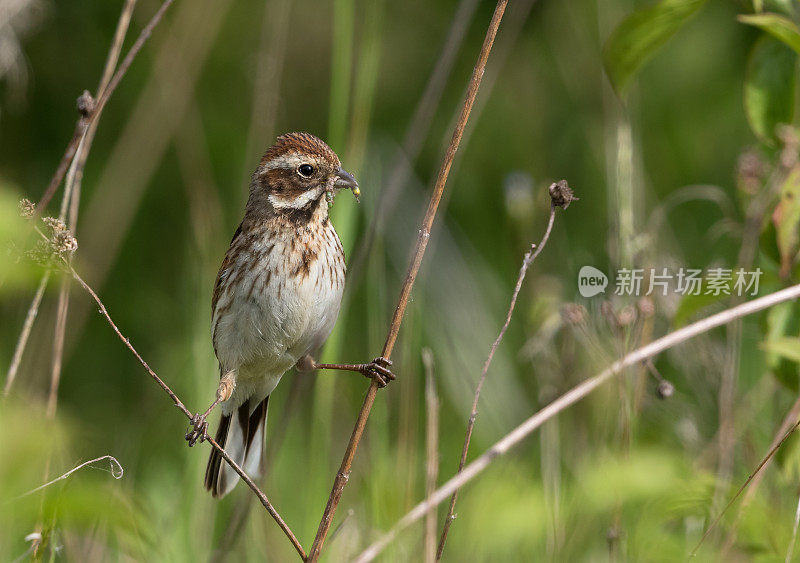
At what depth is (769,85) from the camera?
2.27 m

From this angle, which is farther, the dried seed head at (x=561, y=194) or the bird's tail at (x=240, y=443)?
the bird's tail at (x=240, y=443)

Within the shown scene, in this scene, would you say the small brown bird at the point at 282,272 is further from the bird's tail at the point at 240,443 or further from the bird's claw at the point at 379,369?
the bird's claw at the point at 379,369

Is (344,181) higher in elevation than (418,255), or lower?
higher

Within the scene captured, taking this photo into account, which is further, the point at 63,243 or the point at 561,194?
the point at 561,194

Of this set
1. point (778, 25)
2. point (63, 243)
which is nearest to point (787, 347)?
point (778, 25)

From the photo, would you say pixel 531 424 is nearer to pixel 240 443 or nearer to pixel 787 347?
Answer: pixel 787 347

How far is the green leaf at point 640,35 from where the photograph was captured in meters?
2.00

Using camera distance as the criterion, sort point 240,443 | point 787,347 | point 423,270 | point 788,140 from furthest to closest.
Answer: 1. point 423,270
2. point 240,443
3. point 788,140
4. point 787,347

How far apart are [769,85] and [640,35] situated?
41cm

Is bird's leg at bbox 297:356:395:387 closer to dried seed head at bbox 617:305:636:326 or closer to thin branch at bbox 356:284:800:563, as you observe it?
thin branch at bbox 356:284:800:563

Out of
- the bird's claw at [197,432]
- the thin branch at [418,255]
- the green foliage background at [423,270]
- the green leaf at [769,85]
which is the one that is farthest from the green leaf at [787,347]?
the bird's claw at [197,432]

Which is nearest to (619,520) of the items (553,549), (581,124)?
(553,549)

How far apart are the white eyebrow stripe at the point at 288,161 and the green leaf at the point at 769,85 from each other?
1.05m

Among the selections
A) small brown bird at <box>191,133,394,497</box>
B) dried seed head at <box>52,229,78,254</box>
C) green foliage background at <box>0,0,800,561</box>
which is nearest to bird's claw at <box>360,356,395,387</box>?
small brown bird at <box>191,133,394,497</box>
